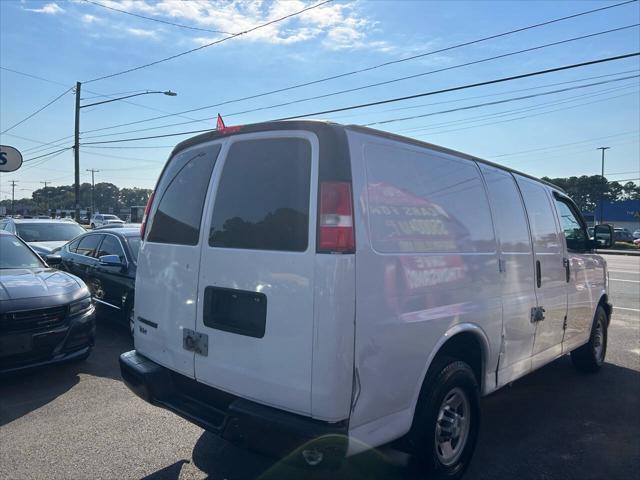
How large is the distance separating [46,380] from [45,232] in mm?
8079

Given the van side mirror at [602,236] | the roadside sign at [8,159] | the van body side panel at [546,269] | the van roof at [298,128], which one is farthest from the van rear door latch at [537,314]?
the roadside sign at [8,159]

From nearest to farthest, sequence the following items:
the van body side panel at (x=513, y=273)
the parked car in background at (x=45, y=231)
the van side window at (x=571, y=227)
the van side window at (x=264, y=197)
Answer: the van side window at (x=264, y=197), the van body side panel at (x=513, y=273), the van side window at (x=571, y=227), the parked car in background at (x=45, y=231)

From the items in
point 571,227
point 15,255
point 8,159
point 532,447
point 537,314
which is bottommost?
point 532,447

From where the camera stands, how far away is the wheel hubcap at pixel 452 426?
3.16 meters

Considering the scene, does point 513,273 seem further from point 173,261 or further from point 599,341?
point 599,341

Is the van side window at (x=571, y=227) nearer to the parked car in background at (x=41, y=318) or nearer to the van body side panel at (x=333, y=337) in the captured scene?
the van body side panel at (x=333, y=337)

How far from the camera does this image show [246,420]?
8.39 feet

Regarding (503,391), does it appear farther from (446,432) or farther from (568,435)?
(446,432)

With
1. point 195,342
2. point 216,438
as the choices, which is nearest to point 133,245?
point 216,438

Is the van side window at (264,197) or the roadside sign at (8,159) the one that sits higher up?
the roadside sign at (8,159)

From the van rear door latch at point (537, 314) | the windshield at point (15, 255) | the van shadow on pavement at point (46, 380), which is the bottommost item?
Answer: the van shadow on pavement at point (46, 380)

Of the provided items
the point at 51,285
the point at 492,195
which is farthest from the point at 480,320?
the point at 51,285

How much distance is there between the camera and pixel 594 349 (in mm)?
5754

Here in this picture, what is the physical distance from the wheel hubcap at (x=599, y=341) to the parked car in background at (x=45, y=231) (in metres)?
11.1
